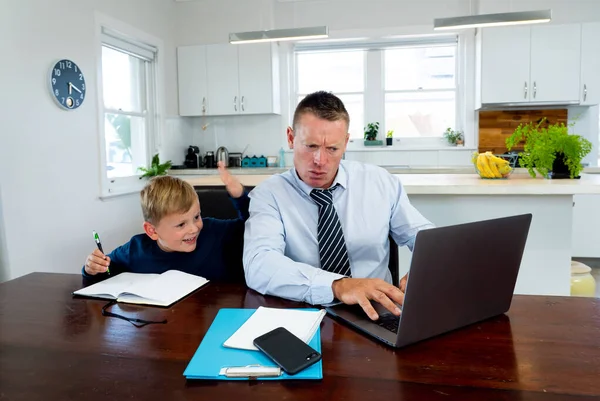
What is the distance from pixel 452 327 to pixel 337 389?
344 mm

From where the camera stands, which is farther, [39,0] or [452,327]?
[39,0]

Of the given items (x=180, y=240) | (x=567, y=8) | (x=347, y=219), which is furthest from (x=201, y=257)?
(x=567, y=8)

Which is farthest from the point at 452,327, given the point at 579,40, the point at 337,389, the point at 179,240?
the point at 579,40

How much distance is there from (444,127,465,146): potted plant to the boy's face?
12.9 ft

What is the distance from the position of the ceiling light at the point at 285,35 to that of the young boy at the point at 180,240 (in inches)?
87.0

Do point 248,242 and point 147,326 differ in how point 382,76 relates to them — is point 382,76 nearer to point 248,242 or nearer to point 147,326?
point 248,242

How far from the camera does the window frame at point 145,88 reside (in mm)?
3695

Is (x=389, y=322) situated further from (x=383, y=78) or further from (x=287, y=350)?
(x=383, y=78)

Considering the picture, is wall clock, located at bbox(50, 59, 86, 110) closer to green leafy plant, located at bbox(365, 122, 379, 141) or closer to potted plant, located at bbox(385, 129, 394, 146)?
green leafy plant, located at bbox(365, 122, 379, 141)

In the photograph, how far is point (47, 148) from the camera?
3.13 meters

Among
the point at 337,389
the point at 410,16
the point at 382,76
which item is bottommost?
the point at 337,389

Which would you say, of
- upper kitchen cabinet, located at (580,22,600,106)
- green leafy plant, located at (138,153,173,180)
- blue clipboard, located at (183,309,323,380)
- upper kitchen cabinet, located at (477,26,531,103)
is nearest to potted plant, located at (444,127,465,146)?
upper kitchen cabinet, located at (477,26,531,103)

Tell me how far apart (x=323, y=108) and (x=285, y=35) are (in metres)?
2.28

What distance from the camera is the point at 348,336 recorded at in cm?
96
